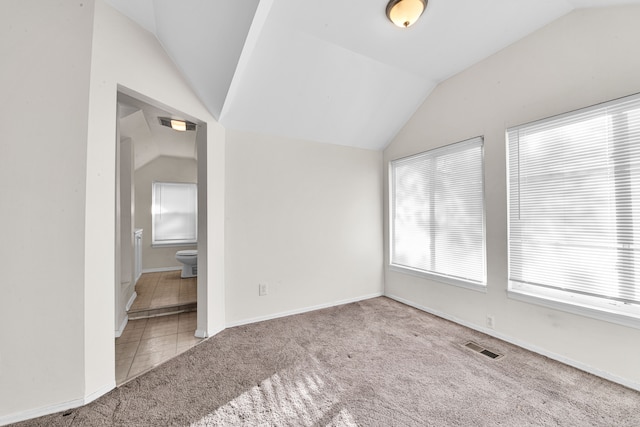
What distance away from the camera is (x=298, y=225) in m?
3.38

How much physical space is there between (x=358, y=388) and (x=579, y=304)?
6.21 feet

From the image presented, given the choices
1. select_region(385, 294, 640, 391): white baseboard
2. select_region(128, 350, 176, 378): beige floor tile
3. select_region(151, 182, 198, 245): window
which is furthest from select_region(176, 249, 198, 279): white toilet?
select_region(385, 294, 640, 391): white baseboard

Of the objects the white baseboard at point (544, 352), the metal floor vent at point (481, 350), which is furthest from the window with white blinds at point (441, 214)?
the metal floor vent at point (481, 350)

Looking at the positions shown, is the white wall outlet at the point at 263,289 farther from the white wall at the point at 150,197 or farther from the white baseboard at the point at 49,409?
the white wall at the point at 150,197

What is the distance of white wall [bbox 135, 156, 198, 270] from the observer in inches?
212

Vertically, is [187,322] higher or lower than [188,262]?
lower

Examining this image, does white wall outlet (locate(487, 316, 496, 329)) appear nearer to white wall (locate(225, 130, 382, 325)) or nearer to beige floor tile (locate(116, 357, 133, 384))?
white wall (locate(225, 130, 382, 325))

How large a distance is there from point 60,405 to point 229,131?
258 centimetres

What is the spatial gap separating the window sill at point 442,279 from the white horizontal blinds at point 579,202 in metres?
0.37

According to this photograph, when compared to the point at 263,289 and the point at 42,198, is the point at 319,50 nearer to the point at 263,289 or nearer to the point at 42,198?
the point at 42,198

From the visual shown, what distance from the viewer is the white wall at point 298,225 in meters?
3.01

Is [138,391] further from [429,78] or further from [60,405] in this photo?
[429,78]

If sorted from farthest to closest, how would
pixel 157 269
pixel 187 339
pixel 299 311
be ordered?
1. pixel 157 269
2. pixel 299 311
3. pixel 187 339

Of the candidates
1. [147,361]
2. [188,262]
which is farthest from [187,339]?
[188,262]
